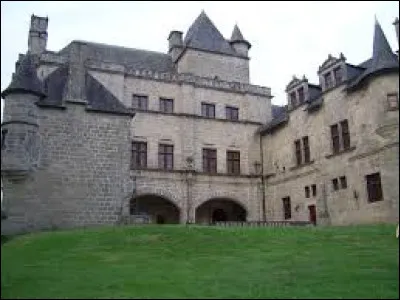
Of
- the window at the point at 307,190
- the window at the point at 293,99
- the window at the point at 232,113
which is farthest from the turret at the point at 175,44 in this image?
the window at the point at 307,190

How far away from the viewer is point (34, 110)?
1953 centimetres

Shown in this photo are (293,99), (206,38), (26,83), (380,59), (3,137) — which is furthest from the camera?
(206,38)

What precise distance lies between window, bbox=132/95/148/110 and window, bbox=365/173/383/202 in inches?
583

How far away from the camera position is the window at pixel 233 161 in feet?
110

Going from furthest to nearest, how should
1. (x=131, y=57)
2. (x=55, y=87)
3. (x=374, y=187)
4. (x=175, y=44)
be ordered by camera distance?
(x=175, y=44), (x=131, y=57), (x=374, y=187), (x=55, y=87)

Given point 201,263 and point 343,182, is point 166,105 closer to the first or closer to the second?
point 343,182

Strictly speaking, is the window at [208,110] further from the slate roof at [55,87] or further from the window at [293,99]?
the slate roof at [55,87]

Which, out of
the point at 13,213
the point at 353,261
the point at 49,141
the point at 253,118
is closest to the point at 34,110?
the point at 49,141

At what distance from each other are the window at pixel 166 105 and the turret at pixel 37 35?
8.34 m

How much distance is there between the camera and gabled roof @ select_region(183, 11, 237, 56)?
119ft

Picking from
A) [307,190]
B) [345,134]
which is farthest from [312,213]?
[345,134]

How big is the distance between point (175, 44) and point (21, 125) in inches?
810

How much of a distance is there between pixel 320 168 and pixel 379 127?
5426 mm

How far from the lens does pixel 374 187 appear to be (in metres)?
23.7
